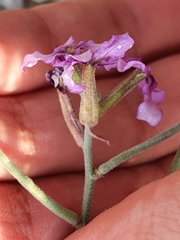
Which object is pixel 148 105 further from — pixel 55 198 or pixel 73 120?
pixel 55 198

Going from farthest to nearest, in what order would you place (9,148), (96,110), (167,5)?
(167,5), (9,148), (96,110)

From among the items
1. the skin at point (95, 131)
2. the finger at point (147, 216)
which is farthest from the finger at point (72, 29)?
the finger at point (147, 216)

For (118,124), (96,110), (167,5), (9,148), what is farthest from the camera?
(167,5)

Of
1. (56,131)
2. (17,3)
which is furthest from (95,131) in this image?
(17,3)

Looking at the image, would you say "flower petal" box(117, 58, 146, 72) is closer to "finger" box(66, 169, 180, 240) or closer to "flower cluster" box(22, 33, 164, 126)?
"flower cluster" box(22, 33, 164, 126)

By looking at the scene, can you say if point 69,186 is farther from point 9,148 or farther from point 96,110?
point 96,110

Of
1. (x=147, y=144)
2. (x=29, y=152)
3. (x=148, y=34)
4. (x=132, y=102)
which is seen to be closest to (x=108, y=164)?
(x=147, y=144)

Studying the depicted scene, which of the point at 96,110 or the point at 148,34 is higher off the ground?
the point at 96,110

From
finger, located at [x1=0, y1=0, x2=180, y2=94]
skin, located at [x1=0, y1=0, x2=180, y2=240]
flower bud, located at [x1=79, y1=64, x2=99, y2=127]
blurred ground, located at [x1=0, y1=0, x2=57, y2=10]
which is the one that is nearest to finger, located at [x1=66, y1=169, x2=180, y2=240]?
skin, located at [x1=0, y1=0, x2=180, y2=240]
